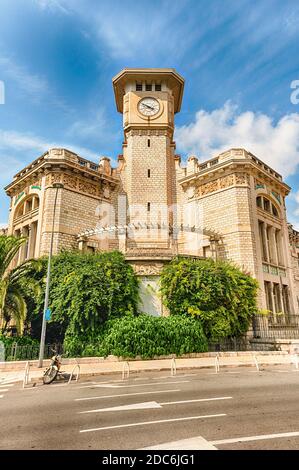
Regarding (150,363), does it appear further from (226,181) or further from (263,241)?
(226,181)

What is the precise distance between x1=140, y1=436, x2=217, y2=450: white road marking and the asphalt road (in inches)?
3.4

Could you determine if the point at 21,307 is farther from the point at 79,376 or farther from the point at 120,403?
the point at 120,403

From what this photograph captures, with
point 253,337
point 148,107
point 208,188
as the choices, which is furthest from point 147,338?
point 148,107

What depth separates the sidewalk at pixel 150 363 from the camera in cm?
1314

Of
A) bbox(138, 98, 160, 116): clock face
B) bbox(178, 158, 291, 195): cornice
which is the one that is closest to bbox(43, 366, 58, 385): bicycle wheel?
bbox(178, 158, 291, 195): cornice

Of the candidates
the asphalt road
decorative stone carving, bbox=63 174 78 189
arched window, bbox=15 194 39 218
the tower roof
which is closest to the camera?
the asphalt road

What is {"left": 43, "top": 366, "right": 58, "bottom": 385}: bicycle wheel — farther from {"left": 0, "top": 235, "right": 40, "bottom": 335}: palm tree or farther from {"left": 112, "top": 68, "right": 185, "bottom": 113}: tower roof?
{"left": 112, "top": 68, "right": 185, "bottom": 113}: tower roof

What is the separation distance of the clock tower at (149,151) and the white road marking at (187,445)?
2021 cm

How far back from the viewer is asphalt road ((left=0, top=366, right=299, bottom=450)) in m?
4.83

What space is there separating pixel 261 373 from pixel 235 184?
15.4 m

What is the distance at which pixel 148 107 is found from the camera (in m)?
29.5

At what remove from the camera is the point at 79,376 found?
1244 cm

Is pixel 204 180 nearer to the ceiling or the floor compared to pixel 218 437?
nearer to the ceiling

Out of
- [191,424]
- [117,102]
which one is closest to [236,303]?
[191,424]
